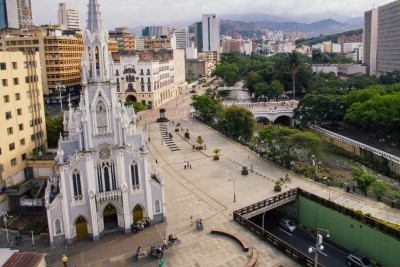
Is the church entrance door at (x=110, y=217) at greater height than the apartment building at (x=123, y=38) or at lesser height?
lesser

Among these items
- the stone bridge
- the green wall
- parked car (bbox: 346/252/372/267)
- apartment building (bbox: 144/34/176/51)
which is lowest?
parked car (bbox: 346/252/372/267)

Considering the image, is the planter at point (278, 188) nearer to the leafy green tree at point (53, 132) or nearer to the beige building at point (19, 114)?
the beige building at point (19, 114)

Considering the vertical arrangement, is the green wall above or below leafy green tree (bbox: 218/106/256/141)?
below

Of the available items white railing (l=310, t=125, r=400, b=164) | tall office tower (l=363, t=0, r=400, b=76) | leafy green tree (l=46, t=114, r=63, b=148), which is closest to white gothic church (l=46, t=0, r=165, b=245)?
leafy green tree (l=46, t=114, r=63, b=148)

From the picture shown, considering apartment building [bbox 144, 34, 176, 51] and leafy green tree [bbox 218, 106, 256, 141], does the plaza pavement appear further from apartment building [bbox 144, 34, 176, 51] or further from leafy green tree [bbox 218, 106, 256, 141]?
apartment building [bbox 144, 34, 176, 51]

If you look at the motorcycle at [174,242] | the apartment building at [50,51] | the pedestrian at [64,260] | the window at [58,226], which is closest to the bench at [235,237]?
the motorcycle at [174,242]

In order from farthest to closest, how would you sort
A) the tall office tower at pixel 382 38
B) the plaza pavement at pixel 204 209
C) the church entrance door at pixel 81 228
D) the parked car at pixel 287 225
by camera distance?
the tall office tower at pixel 382 38
the parked car at pixel 287 225
the church entrance door at pixel 81 228
the plaza pavement at pixel 204 209

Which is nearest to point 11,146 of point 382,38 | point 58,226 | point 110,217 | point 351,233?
point 58,226
